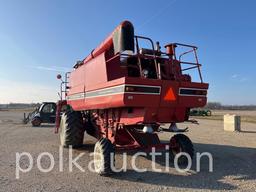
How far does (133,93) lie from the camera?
6395 mm

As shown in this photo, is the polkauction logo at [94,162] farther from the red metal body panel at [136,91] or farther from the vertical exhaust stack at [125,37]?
the vertical exhaust stack at [125,37]

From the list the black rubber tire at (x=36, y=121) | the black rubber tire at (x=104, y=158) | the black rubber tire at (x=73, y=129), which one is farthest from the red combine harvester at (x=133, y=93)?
the black rubber tire at (x=36, y=121)

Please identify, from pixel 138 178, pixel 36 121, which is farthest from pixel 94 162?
pixel 36 121

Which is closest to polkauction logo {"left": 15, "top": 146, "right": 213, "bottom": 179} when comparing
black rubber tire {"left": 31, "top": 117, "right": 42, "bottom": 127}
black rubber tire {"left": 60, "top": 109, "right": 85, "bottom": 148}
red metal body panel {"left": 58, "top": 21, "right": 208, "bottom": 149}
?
black rubber tire {"left": 60, "top": 109, "right": 85, "bottom": 148}

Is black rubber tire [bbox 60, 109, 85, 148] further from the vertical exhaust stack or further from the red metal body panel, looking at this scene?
the vertical exhaust stack

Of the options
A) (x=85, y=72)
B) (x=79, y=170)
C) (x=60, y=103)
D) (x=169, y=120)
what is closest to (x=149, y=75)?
(x=169, y=120)

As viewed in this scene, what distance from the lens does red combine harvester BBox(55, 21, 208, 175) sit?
21.8ft

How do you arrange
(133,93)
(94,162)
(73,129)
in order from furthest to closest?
(73,129)
(94,162)
(133,93)

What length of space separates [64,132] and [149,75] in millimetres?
3904

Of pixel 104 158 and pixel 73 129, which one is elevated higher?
pixel 73 129

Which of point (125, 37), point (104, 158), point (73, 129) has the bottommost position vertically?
point (104, 158)

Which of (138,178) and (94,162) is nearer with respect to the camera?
(138,178)

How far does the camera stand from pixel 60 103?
40.9 ft

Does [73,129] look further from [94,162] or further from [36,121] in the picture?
[36,121]
